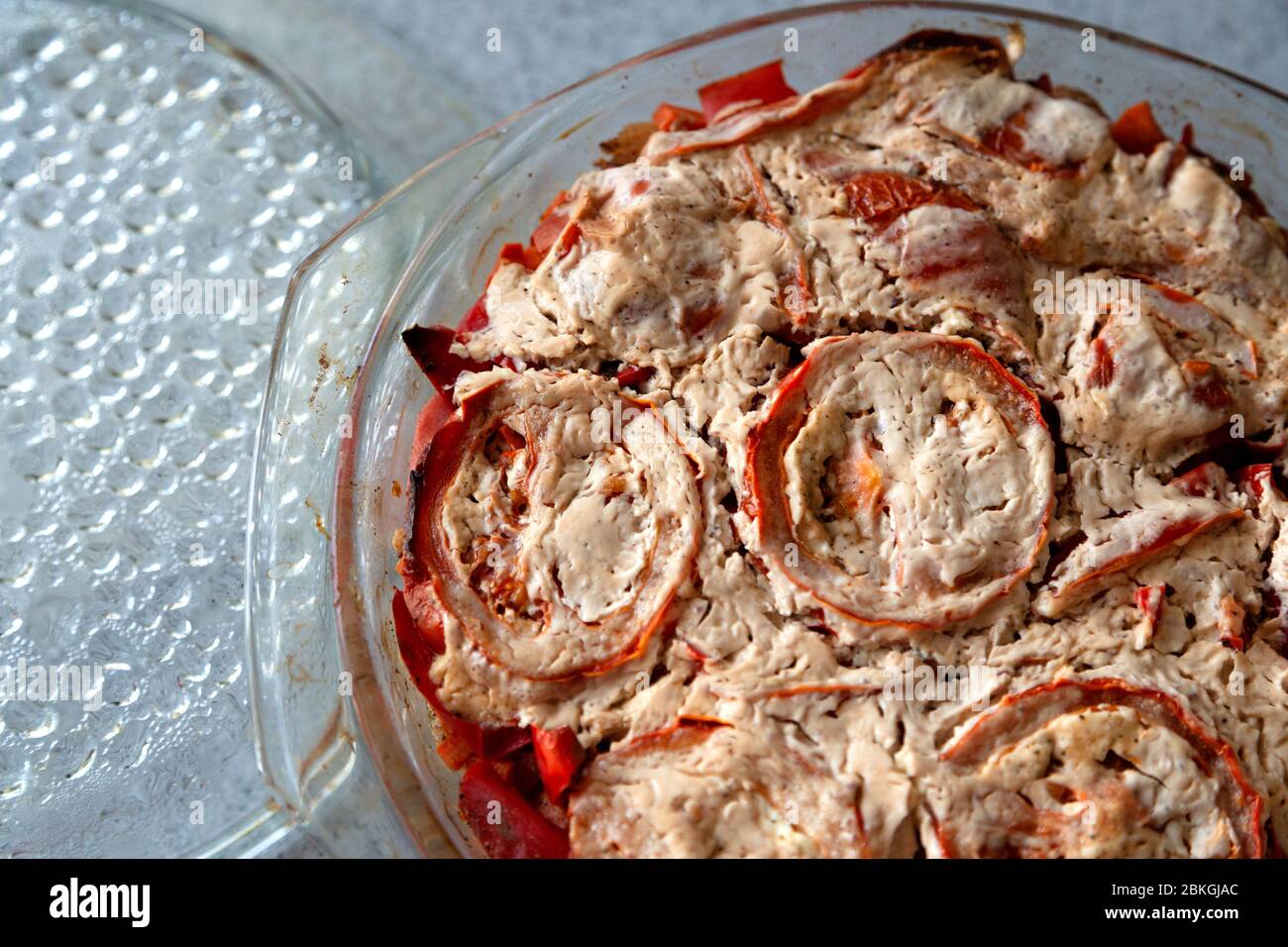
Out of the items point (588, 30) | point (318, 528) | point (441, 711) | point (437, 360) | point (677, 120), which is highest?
point (588, 30)

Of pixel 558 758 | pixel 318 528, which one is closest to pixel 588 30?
pixel 318 528

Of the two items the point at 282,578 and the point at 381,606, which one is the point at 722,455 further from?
the point at 282,578

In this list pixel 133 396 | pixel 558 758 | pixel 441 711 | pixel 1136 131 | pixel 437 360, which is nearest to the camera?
pixel 558 758

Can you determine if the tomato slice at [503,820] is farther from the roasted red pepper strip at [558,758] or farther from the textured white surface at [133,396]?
the textured white surface at [133,396]

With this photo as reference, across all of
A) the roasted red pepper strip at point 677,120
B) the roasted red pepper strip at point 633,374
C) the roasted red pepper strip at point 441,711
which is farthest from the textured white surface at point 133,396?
the roasted red pepper strip at point 633,374

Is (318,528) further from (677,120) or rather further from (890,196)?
(890,196)

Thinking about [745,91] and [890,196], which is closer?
[890,196]

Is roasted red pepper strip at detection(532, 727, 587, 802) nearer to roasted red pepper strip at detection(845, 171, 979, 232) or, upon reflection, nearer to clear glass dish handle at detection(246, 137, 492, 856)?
clear glass dish handle at detection(246, 137, 492, 856)
